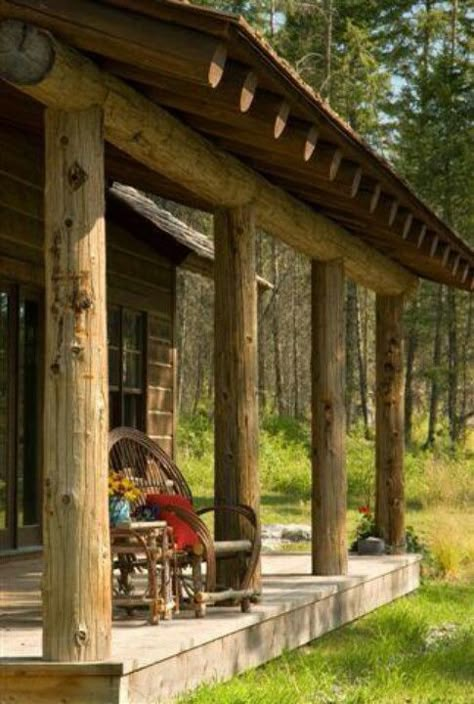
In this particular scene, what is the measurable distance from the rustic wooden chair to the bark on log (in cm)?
149

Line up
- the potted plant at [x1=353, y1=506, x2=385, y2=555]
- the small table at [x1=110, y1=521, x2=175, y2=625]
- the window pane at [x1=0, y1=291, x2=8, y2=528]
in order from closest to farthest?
the small table at [x1=110, y1=521, x2=175, y2=625]
the window pane at [x1=0, y1=291, x2=8, y2=528]
the potted plant at [x1=353, y1=506, x2=385, y2=555]

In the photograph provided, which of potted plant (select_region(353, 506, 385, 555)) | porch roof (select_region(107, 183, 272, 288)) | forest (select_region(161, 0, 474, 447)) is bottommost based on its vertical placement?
potted plant (select_region(353, 506, 385, 555))

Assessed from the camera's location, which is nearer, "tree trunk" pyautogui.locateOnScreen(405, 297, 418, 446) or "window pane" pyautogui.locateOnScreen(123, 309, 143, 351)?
"window pane" pyautogui.locateOnScreen(123, 309, 143, 351)

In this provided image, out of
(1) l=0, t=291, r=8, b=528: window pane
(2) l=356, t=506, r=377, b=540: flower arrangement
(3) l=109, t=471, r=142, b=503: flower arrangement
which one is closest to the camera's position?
(3) l=109, t=471, r=142, b=503: flower arrangement

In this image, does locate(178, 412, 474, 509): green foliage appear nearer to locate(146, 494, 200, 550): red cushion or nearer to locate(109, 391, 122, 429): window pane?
locate(109, 391, 122, 429): window pane

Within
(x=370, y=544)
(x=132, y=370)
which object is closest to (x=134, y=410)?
(x=132, y=370)

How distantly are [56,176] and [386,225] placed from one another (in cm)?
403

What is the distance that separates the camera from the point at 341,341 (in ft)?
33.0

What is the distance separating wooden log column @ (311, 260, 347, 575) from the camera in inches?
391

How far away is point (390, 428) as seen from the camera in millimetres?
12344

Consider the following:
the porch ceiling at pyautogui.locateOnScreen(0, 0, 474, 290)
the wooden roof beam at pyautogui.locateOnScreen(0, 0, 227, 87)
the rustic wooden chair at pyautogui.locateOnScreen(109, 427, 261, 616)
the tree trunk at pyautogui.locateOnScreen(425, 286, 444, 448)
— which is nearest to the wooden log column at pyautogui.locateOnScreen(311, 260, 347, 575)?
the porch ceiling at pyautogui.locateOnScreen(0, 0, 474, 290)

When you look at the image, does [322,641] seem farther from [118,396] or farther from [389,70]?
[389,70]

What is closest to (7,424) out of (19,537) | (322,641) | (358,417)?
(19,537)

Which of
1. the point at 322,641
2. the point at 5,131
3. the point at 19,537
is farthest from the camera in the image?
the point at 19,537
